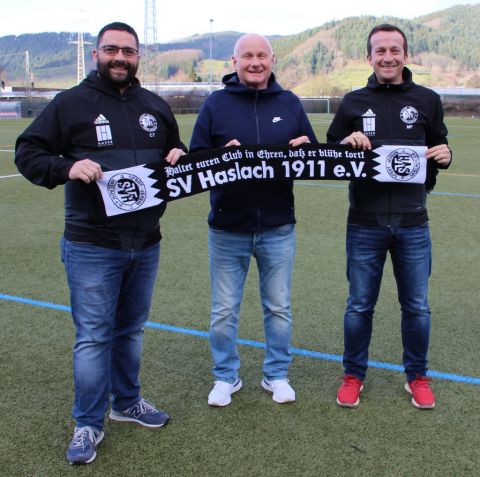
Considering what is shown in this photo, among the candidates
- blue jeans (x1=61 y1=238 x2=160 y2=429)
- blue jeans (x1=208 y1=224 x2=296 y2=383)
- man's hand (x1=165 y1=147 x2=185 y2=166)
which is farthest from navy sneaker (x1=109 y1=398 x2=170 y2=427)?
man's hand (x1=165 y1=147 x2=185 y2=166)

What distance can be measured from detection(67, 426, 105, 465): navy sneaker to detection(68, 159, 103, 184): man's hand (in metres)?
1.24

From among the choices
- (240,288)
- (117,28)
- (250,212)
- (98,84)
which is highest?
(117,28)

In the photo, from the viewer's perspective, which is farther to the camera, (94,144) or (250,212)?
(250,212)

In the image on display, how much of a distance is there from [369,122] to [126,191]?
4.65ft

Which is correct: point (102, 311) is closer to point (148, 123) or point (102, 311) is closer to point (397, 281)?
point (148, 123)

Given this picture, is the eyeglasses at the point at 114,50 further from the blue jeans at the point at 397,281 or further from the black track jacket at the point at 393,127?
the blue jeans at the point at 397,281

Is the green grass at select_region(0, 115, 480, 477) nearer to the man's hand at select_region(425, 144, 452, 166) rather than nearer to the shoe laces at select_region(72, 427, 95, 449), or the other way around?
the shoe laces at select_region(72, 427, 95, 449)

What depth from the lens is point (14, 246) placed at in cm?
722

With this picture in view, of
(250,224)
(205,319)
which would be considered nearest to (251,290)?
(205,319)

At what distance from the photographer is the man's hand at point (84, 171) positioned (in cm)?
282

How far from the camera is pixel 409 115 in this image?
346 centimetres

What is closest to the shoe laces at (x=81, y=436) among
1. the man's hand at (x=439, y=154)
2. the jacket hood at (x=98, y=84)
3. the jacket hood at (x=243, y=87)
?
the jacket hood at (x=98, y=84)

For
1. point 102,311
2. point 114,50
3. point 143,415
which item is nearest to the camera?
point 114,50

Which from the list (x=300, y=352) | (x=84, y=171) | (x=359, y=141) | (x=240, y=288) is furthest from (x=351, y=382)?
(x=84, y=171)
